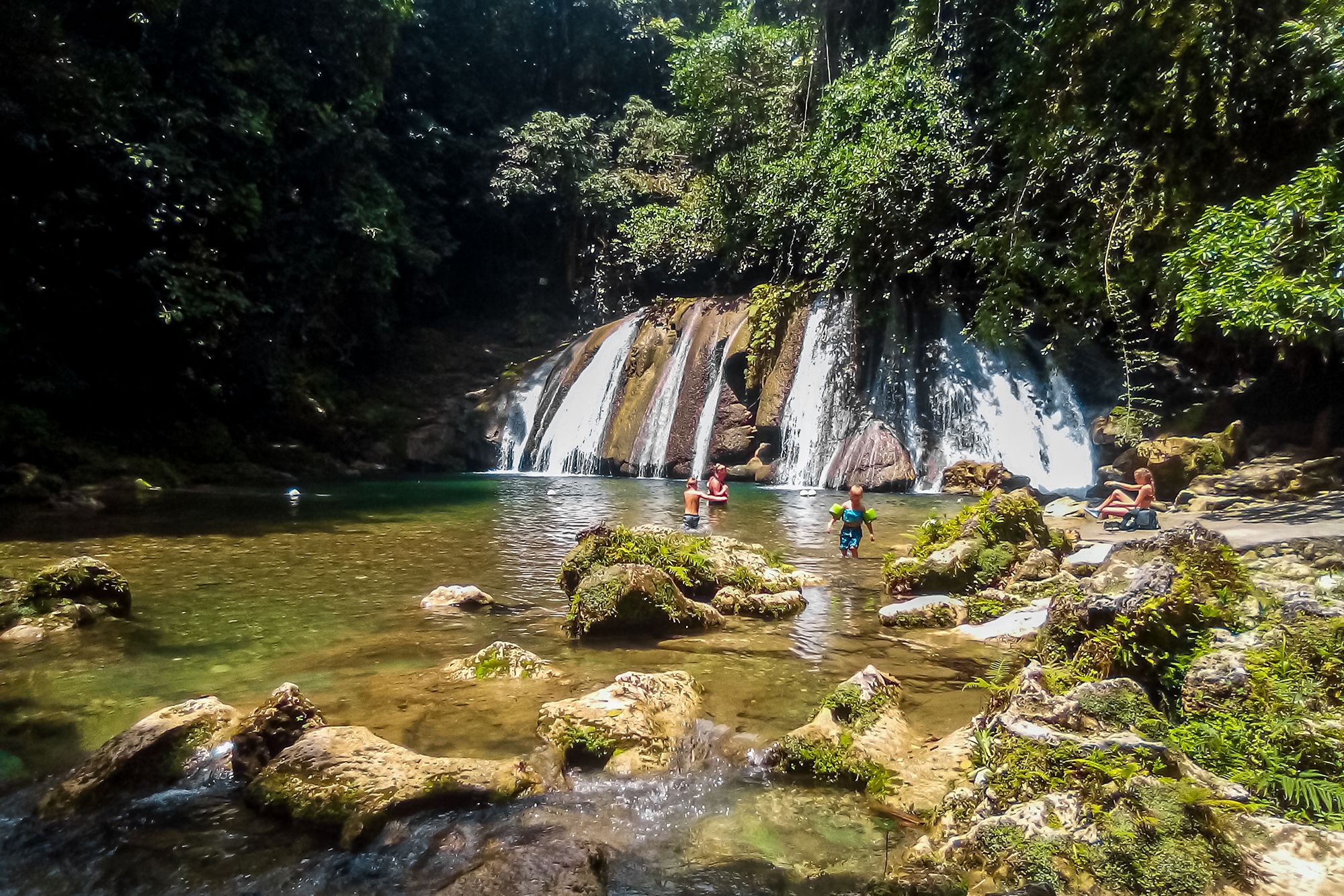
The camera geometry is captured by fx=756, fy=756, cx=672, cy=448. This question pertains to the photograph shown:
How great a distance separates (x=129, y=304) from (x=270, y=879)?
56.8 ft

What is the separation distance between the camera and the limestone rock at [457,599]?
23.4 ft

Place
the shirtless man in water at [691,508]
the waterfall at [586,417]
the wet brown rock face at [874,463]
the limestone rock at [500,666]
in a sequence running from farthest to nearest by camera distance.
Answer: the waterfall at [586,417] → the wet brown rock face at [874,463] → the shirtless man in water at [691,508] → the limestone rock at [500,666]

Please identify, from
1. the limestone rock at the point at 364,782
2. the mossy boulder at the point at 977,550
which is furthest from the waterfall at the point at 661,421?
the limestone rock at the point at 364,782

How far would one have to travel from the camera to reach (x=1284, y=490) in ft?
Result: 38.9

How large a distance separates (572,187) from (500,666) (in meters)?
26.1

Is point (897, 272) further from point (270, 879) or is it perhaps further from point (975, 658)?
point (270, 879)

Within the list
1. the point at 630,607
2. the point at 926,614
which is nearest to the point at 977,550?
the point at 926,614

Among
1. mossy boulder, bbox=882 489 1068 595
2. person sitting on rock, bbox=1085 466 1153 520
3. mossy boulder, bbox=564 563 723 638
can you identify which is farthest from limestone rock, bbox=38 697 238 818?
person sitting on rock, bbox=1085 466 1153 520

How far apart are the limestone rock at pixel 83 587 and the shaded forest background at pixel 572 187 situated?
386 inches

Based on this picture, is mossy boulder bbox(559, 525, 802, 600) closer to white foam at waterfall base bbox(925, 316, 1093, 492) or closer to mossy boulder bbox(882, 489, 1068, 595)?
mossy boulder bbox(882, 489, 1068, 595)

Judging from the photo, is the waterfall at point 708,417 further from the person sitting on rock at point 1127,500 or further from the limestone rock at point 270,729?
the limestone rock at point 270,729

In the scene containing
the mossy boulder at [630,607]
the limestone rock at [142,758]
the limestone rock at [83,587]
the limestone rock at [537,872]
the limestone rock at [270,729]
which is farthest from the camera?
the limestone rock at [83,587]

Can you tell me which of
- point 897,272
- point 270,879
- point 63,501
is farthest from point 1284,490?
point 63,501

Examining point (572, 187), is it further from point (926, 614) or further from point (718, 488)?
→ point (926, 614)
